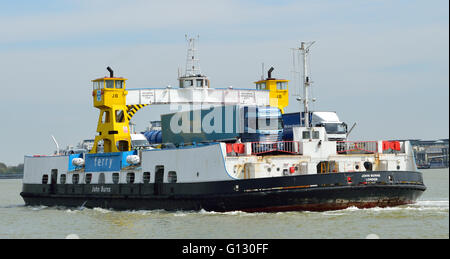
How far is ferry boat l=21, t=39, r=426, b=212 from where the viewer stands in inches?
1206

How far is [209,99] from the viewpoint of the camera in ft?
138

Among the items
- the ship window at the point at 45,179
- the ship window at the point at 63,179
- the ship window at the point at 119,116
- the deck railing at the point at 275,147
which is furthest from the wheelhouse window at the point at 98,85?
the deck railing at the point at 275,147

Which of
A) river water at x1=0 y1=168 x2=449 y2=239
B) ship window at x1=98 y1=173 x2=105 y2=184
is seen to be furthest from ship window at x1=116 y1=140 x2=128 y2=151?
river water at x1=0 y1=168 x2=449 y2=239

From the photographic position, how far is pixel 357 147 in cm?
3316

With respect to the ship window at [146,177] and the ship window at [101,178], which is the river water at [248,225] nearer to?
the ship window at [146,177]

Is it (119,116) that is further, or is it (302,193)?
(119,116)

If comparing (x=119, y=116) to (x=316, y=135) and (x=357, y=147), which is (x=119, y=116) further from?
(x=357, y=147)

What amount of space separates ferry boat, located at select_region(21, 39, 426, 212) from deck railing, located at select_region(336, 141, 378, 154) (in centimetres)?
4

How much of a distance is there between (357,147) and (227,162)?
236 inches

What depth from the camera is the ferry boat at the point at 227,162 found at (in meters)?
30.6

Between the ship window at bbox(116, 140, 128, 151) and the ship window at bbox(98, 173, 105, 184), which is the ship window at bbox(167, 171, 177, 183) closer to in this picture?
the ship window at bbox(98, 173, 105, 184)

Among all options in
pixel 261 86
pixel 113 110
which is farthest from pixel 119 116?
pixel 261 86
